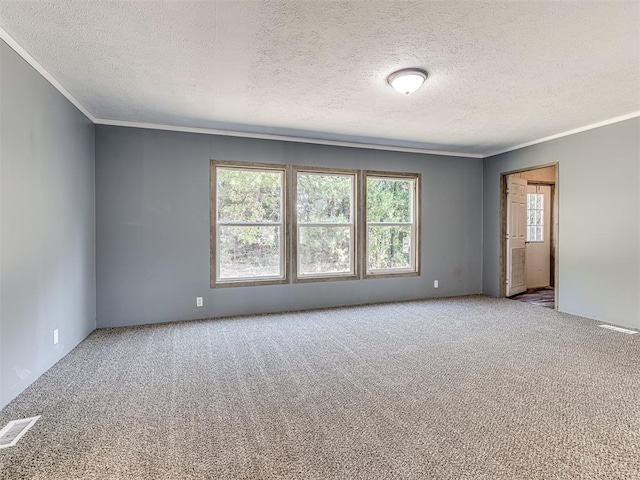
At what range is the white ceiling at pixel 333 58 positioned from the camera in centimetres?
206

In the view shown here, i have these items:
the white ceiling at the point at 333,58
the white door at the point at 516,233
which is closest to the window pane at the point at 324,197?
the white ceiling at the point at 333,58

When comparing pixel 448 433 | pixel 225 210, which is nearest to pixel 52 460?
A: pixel 448 433

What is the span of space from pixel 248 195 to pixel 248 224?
41 centimetres

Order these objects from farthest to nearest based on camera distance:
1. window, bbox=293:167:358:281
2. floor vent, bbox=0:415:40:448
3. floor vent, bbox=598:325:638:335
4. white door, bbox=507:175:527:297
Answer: white door, bbox=507:175:527:297 → window, bbox=293:167:358:281 → floor vent, bbox=598:325:638:335 → floor vent, bbox=0:415:40:448

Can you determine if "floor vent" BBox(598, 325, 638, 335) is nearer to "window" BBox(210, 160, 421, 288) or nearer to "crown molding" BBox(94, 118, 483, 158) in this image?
"window" BBox(210, 160, 421, 288)

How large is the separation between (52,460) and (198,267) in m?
2.85

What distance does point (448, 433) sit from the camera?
1.95 meters

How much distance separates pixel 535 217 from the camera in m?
7.01

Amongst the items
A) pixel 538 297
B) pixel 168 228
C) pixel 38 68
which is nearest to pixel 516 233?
pixel 538 297

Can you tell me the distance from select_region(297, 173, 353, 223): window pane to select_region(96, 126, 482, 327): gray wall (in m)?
0.25

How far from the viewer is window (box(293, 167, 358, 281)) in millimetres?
5000

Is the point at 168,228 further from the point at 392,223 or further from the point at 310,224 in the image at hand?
the point at 392,223

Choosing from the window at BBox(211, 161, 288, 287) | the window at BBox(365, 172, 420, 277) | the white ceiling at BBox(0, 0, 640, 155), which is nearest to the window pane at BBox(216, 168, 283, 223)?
the window at BBox(211, 161, 288, 287)

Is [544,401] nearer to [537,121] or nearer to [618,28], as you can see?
[618,28]
